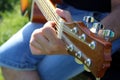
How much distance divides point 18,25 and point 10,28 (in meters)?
0.08

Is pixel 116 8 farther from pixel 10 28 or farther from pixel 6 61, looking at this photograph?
pixel 10 28

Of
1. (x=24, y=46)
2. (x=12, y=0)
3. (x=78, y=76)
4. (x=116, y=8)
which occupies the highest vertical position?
(x=116, y=8)

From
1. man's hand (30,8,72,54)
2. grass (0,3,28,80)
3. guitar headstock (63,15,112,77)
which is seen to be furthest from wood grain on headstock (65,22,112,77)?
grass (0,3,28,80)

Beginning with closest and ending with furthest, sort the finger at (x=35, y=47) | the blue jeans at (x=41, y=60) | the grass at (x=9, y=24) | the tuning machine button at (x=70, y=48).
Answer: the tuning machine button at (x=70, y=48), the finger at (x=35, y=47), the blue jeans at (x=41, y=60), the grass at (x=9, y=24)

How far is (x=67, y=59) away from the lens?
1.94m

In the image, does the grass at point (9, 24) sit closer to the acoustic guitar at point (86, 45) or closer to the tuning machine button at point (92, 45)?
the acoustic guitar at point (86, 45)

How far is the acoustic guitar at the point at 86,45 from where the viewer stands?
1.47 m

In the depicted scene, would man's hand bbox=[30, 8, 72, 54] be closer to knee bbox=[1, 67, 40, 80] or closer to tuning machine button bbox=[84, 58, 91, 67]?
tuning machine button bbox=[84, 58, 91, 67]

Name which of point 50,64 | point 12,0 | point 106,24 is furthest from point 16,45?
point 12,0

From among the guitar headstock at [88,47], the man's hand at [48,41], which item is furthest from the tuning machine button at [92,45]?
the man's hand at [48,41]

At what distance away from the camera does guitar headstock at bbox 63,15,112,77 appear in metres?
1.47

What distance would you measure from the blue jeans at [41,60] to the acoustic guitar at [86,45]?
287 millimetres

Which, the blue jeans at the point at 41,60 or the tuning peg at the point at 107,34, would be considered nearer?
the tuning peg at the point at 107,34

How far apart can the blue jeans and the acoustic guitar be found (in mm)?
287
